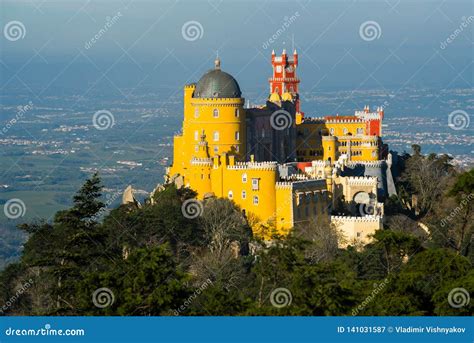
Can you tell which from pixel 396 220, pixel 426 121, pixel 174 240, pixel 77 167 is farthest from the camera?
pixel 426 121

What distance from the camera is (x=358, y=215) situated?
255ft

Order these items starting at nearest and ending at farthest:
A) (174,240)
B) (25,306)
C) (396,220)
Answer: (25,306) → (174,240) → (396,220)

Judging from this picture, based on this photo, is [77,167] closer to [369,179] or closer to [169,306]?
[369,179]

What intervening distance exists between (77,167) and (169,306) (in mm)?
73674

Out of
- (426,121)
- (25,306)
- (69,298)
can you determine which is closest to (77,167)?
(426,121)

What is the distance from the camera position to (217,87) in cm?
7888
